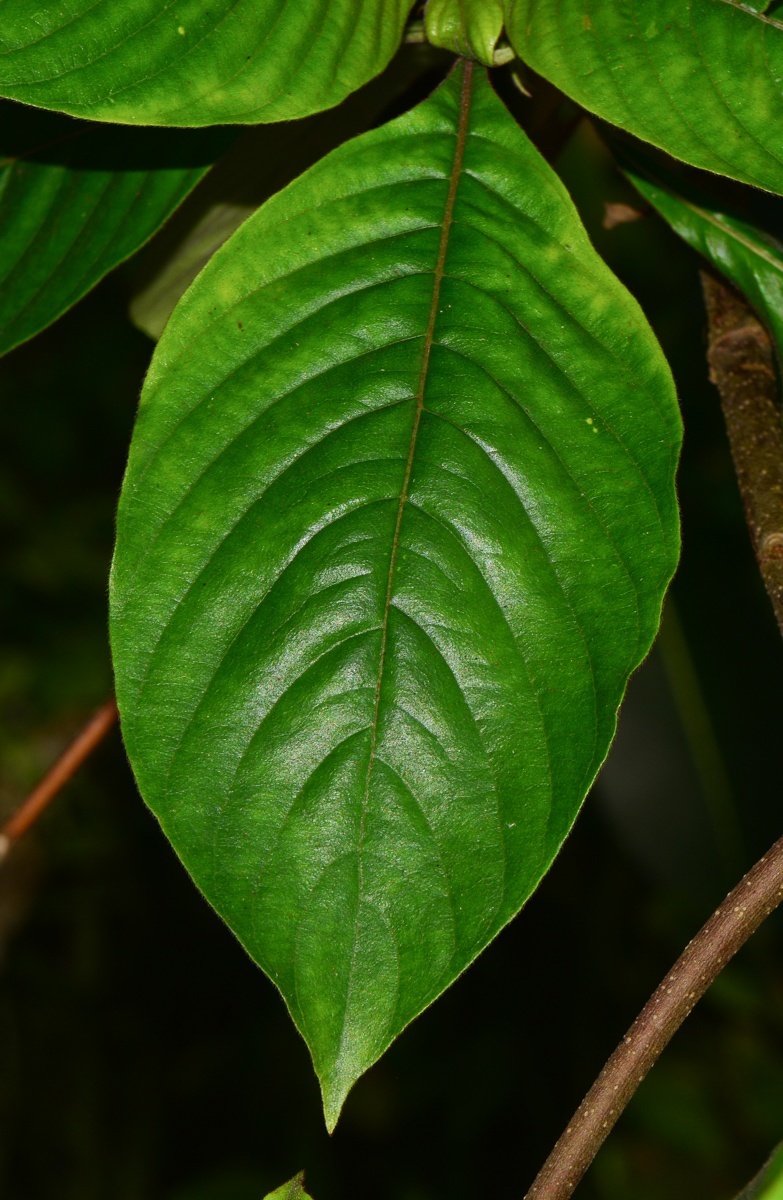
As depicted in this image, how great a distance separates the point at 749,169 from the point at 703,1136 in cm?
261

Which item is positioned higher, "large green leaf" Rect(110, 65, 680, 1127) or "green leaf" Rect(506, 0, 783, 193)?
"green leaf" Rect(506, 0, 783, 193)

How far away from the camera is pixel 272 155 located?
85 centimetres

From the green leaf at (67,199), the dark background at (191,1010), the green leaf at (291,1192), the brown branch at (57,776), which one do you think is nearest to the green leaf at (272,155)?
the green leaf at (67,199)

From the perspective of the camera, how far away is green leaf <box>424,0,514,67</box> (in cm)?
60

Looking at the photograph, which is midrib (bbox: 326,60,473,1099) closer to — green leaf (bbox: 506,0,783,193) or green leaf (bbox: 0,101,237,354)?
green leaf (bbox: 506,0,783,193)

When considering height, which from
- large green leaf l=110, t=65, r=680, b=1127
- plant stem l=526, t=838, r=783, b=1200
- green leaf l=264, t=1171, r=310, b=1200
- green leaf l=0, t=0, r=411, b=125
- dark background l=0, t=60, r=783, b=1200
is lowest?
dark background l=0, t=60, r=783, b=1200

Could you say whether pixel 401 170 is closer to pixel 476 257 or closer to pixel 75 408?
pixel 476 257

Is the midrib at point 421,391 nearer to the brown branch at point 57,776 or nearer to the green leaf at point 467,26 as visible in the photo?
the green leaf at point 467,26

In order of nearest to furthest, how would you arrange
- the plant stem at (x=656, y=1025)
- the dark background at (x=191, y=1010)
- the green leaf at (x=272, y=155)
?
the plant stem at (x=656, y=1025) → the green leaf at (x=272, y=155) → the dark background at (x=191, y=1010)

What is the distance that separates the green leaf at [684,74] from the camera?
54cm

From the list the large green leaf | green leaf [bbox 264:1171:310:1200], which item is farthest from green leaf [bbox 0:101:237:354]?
green leaf [bbox 264:1171:310:1200]

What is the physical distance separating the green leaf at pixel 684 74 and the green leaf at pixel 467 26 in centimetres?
4

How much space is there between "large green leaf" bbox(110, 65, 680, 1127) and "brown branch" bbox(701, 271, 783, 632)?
8 cm

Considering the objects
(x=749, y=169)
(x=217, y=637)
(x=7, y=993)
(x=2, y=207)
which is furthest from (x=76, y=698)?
(x=749, y=169)
